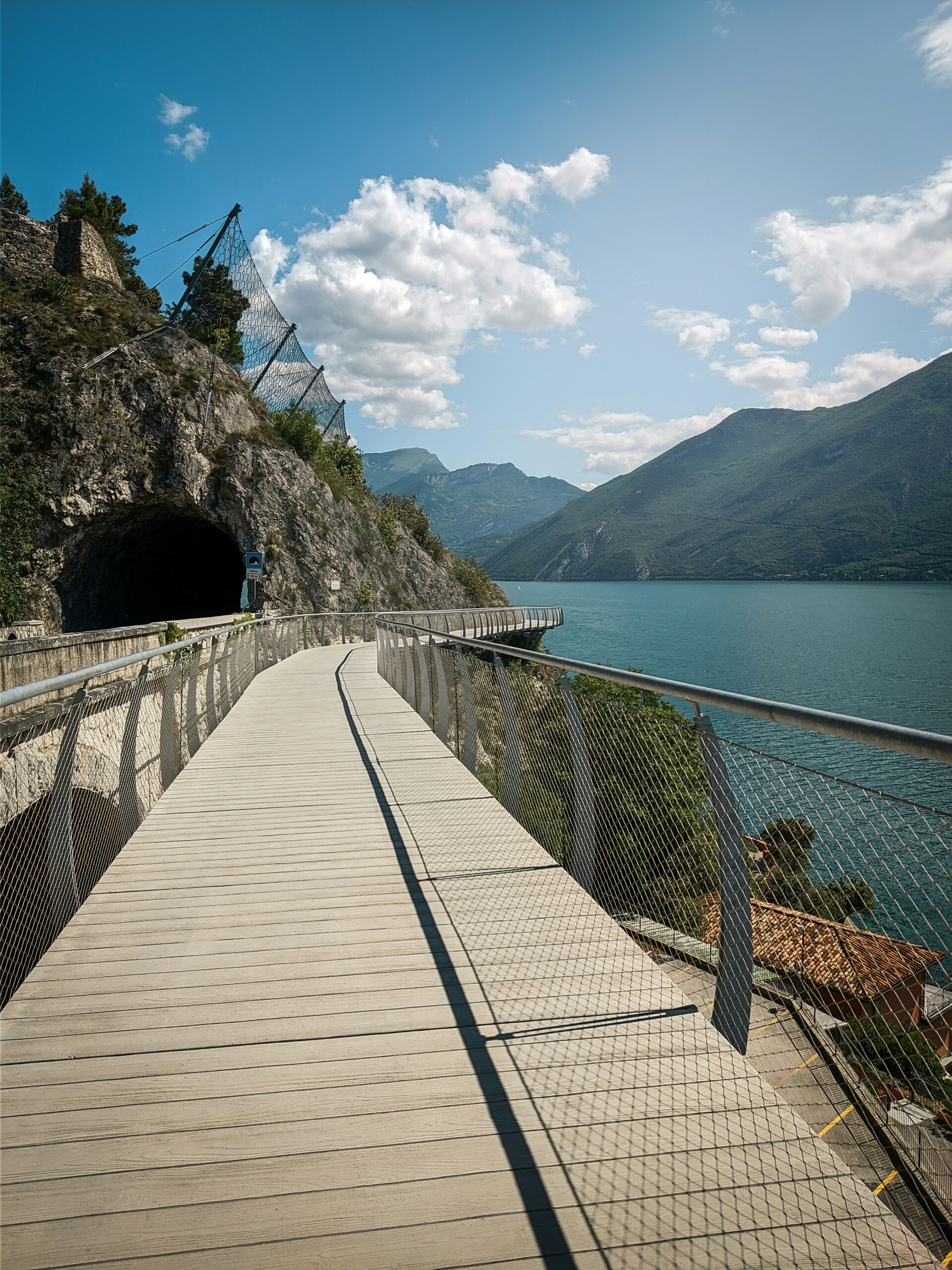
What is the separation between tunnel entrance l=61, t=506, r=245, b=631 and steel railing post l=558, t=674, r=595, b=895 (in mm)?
33022

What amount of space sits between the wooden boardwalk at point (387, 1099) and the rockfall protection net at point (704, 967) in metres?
0.01

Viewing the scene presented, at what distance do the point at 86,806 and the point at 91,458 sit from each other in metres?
33.8

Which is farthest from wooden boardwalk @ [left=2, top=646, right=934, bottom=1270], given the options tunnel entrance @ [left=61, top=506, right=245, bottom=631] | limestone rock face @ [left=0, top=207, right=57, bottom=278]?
limestone rock face @ [left=0, top=207, right=57, bottom=278]

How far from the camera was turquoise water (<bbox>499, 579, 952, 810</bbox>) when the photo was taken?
689 inches

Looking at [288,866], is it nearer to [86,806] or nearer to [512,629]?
[86,806]

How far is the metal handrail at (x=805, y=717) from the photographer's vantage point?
1.88m

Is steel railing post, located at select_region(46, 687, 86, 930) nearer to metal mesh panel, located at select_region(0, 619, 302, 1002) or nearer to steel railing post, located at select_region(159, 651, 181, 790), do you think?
metal mesh panel, located at select_region(0, 619, 302, 1002)

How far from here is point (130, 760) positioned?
479 cm

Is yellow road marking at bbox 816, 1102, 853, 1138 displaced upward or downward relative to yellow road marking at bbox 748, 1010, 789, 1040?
upward

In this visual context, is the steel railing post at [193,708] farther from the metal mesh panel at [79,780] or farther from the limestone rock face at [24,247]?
the limestone rock face at [24,247]

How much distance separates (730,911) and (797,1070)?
2831mm

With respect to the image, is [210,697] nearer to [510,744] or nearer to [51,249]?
[510,744]

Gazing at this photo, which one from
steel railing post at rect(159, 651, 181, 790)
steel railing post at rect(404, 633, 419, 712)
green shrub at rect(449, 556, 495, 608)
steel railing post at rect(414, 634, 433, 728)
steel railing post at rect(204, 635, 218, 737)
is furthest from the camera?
green shrub at rect(449, 556, 495, 608)

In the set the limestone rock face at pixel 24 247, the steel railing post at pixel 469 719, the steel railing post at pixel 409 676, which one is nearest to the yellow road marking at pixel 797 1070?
the steel railing post at pixel 469 719
